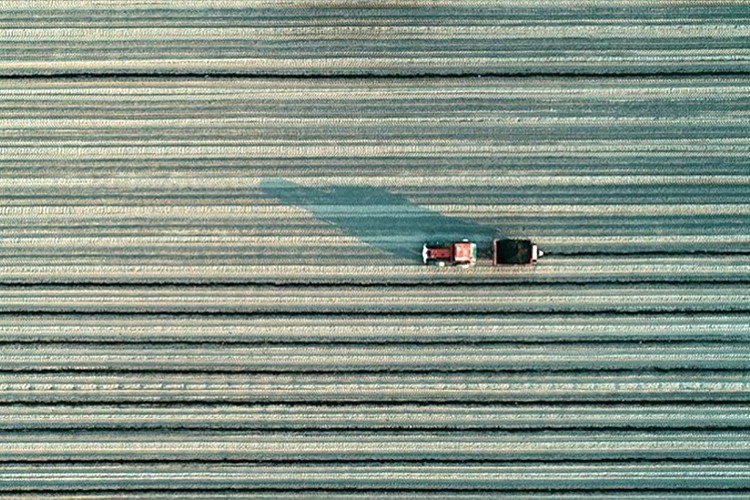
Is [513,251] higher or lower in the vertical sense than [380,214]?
lower

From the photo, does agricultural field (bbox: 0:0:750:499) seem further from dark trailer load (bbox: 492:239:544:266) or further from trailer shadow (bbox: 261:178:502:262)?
dark trailer load (bbox: 492:239:544:266)

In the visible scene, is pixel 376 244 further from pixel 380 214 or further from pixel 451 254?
pixel 451 254

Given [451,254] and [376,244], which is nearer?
[451,254]

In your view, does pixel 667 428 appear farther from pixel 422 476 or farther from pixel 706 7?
pixel 706 7

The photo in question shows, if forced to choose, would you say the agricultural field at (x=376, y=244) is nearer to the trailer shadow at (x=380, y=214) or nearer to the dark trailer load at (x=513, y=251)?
the trailer shadow at (x=380, y=214)

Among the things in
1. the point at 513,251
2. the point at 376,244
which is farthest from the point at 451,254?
the point at 376,244

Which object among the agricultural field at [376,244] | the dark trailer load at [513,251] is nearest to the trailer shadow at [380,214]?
the agricultural field at [376,244]
